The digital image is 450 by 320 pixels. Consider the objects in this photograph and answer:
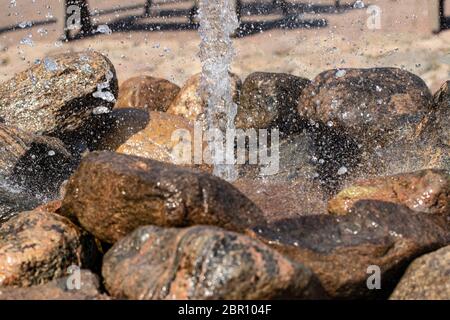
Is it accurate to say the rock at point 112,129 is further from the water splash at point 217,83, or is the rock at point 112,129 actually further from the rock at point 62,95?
the water splash at point 217,83

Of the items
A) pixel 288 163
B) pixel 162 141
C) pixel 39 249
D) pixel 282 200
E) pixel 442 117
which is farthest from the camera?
pixel 162 141

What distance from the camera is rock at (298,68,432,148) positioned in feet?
27.9

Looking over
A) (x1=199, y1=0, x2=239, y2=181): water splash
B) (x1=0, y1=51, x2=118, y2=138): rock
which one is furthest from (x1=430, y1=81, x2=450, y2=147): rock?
(x1=0, y1=51, x2=118, y2=138): rock

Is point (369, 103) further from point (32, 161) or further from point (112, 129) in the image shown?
point (32, 161)

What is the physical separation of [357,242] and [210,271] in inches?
44.6

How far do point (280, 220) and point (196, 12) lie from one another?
9.21 m

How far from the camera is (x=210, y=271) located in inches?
169

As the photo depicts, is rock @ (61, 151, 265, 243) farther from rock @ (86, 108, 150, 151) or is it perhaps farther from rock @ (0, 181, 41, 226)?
rock @ (86, 108, 150, 151)

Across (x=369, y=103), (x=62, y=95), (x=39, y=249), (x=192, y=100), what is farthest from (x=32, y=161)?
(x=369, y=103)

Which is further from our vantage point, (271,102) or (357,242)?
(271,102)

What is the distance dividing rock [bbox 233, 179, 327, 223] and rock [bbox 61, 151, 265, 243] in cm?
27
